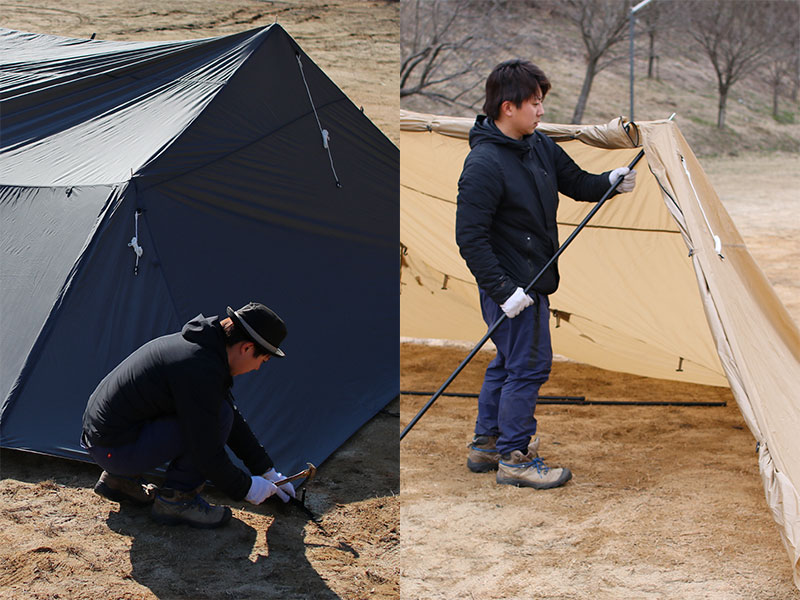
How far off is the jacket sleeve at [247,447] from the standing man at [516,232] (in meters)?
0.89

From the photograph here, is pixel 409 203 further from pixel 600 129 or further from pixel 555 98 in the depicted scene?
pixel 555 98

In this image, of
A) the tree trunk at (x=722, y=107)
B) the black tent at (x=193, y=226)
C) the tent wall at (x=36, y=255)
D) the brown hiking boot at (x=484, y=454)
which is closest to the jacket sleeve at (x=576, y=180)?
the brown hiking boot at (x=484, y=454)

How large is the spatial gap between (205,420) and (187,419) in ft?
0.18

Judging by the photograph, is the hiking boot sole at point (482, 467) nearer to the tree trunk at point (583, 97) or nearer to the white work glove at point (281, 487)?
the white work glove at point (281, 487)

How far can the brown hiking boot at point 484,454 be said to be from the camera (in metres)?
3.41

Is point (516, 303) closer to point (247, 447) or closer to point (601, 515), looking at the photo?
point (601, 515)

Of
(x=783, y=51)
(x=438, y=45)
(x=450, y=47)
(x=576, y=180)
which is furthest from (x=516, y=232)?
(x=783, y=51)

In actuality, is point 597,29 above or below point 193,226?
above

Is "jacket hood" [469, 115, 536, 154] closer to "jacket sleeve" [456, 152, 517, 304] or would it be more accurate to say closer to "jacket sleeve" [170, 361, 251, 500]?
"jacket sleeve" [456, 152, 517, 304]

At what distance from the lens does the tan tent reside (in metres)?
2.81

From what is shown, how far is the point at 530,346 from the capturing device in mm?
3117

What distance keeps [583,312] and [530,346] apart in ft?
4.63

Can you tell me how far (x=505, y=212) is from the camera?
3107mm

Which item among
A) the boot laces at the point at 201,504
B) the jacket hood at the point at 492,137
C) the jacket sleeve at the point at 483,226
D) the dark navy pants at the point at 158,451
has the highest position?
the jacket hood at the point at 492,137
